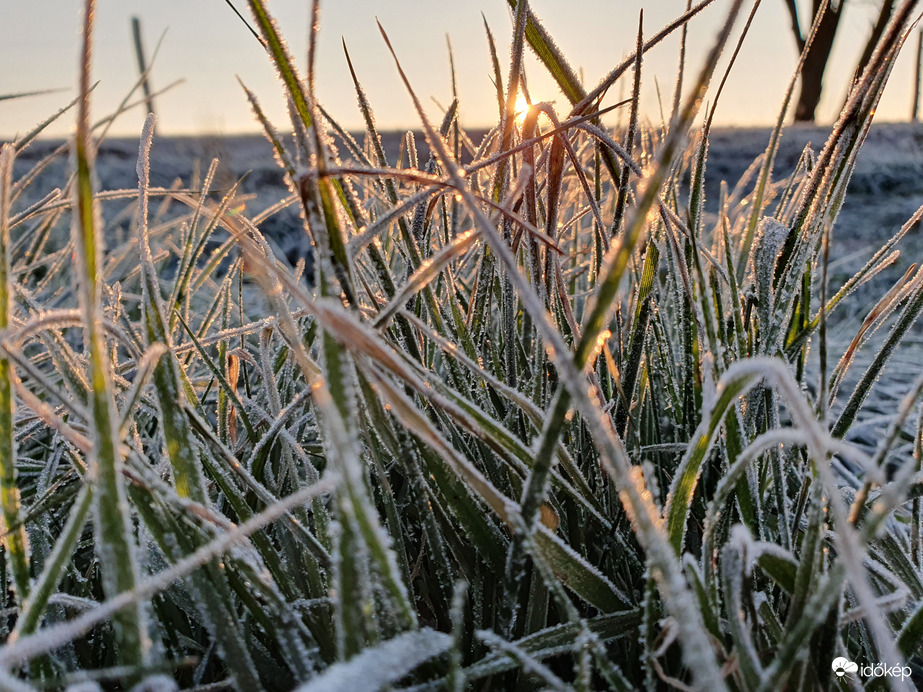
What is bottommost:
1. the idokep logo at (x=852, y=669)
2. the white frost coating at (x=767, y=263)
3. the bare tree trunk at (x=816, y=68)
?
the idokep logo at (x=852, y=669)

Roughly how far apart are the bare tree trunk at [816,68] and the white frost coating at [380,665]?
8.08 meters

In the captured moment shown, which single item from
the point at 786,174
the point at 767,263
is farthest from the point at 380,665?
the point at 786,174

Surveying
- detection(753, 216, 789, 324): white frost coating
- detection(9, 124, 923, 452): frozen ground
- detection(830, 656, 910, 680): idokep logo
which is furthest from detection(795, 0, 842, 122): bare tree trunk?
detection(830, 656, 910, 680): idokep logo

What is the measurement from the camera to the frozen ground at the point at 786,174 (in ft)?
7.47

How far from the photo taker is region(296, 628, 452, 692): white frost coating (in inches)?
8.8

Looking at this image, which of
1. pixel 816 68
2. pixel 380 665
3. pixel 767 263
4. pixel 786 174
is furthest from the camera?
pixel 816 68

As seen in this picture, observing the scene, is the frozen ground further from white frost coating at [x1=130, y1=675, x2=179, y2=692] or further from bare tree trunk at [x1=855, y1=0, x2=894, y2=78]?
white frost coating at [x1=130, y1=675, x2=179, y2=692]

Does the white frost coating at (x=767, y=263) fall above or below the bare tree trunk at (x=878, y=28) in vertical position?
below

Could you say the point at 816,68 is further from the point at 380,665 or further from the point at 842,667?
the point at 380,665

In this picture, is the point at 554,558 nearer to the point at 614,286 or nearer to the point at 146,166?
the point at 614,286

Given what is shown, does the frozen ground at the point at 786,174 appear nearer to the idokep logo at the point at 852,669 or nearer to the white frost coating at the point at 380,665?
the idokep logo at the point at 852,669

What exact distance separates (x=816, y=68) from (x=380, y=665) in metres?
9.14

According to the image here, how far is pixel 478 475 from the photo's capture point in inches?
12.5

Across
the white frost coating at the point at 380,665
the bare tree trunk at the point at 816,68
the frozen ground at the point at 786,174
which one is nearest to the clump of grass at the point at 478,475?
the white frost coating at the point at 380,665
